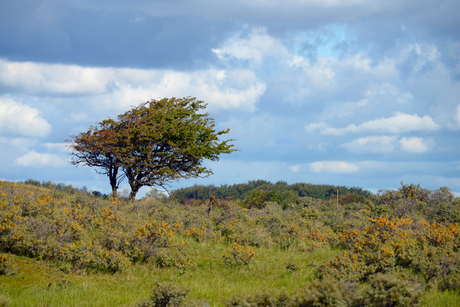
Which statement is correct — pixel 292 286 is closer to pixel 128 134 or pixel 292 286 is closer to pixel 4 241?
pixel 4 241

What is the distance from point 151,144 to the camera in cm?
2511

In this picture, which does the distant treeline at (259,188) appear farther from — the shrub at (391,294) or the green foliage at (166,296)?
the shrub at (391,294)

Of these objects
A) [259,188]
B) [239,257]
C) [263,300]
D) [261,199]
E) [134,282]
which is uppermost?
[259,188]

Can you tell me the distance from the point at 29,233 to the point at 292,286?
23.6ft

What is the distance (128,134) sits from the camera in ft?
80.4

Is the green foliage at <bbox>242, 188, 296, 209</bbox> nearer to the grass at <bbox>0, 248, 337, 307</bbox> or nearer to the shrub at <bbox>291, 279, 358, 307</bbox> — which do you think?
the grass at <bbox>0, 248, 337, 307</bbox>

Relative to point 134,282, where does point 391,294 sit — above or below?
above

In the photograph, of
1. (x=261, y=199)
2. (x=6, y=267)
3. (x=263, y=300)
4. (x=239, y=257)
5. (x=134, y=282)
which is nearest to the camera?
(x=263, y=300)

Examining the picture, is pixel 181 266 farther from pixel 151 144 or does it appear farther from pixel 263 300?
pixel 151 144

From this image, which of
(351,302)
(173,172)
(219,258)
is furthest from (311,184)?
(351,302)

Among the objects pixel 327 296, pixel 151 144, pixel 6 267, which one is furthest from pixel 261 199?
pixel 327 296

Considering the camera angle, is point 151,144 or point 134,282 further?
point 151,144

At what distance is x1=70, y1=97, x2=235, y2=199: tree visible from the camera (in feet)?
80.2

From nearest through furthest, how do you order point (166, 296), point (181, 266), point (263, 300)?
point (263, 300)
point (166, 296)
point (181, 266)
